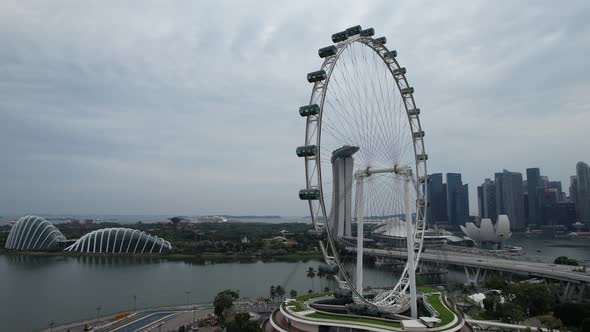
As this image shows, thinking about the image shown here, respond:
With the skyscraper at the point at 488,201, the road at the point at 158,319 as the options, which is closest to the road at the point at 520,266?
the road at the point at 158,319

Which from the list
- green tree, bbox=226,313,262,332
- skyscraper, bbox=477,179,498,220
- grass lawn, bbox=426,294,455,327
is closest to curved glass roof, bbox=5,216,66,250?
green tree, bbox=226,313,262,332

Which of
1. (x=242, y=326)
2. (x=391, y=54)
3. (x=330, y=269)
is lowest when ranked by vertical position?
(x=242, y=326)

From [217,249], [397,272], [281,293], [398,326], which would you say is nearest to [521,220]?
[397,272]

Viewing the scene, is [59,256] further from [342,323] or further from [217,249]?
[342,323]

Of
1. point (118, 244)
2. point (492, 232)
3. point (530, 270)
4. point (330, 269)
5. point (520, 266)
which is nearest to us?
point (330, 269)

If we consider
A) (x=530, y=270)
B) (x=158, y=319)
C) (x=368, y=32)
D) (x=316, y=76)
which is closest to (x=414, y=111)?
(x=368, y=32)

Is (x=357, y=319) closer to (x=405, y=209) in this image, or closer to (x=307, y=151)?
(x=405, y=209)
